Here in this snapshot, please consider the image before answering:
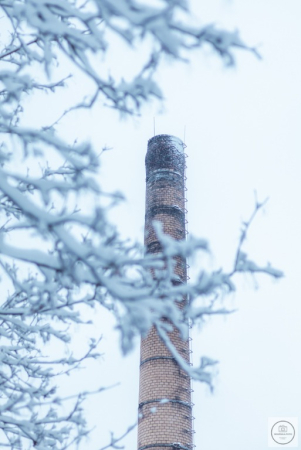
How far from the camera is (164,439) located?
10648 mm

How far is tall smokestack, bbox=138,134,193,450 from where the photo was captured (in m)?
10.8

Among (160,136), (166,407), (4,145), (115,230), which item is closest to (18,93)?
(115,230)

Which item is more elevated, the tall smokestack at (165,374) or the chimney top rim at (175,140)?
the chimney top rim at (175,140)

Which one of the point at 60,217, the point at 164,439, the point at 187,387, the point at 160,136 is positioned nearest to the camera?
the point at 60,217

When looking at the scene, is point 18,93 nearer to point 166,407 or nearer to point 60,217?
point 60,217

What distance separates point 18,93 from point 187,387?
955cm

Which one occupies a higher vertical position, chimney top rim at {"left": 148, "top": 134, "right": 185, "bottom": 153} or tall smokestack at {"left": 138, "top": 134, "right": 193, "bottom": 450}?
chimney top rim at {"left": 148, "top": 134, "right": 185, "bottom": 153}

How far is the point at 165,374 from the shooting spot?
1118 cm

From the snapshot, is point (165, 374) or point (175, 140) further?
point (175, 140)

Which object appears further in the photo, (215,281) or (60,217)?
(215,281)

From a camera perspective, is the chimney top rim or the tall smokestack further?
the chimney top rim

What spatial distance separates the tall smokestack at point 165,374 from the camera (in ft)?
35.3

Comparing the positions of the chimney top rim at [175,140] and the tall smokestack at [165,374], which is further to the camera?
the chimney top rim at [175,140]

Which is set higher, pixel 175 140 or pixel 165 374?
pixel 175 140
